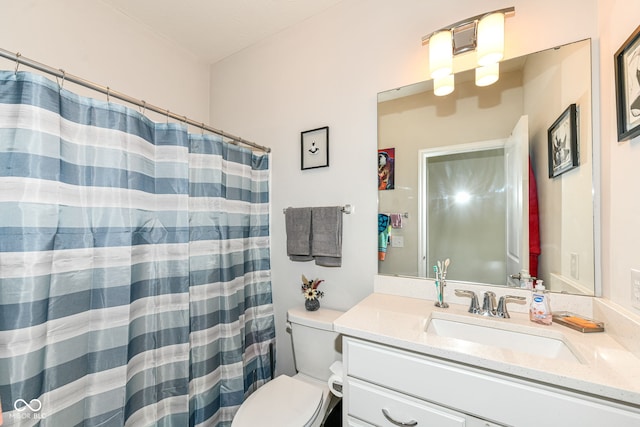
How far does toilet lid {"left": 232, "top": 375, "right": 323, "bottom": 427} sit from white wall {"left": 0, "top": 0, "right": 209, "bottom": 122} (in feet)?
6.25

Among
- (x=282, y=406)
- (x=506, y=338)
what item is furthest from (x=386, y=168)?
(x=282, y=406)

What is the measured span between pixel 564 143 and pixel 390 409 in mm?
1252

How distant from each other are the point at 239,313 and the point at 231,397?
45 centimetres

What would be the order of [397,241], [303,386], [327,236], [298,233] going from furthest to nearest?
[298,233] → [327,236] → [397,241] → [303,386]

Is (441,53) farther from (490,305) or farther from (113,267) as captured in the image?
(113,267)

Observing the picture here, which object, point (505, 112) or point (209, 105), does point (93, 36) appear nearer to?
point (209, 105)

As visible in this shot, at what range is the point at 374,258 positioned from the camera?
1.56 meters

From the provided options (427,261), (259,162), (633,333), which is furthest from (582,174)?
(259,162)

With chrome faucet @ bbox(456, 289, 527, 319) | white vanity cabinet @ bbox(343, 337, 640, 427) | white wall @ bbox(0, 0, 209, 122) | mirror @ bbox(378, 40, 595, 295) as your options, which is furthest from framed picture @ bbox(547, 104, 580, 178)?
white wall @ bbox(0, 0, 209, 122)

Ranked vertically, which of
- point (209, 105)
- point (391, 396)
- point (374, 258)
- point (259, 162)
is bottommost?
point (391, 396)

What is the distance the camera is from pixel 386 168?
60.5 inches

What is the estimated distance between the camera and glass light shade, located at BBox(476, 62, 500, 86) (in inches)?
49.2

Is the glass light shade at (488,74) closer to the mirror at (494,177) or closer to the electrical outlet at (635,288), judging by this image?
the mirror at (494,177)

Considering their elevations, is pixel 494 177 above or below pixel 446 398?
above
